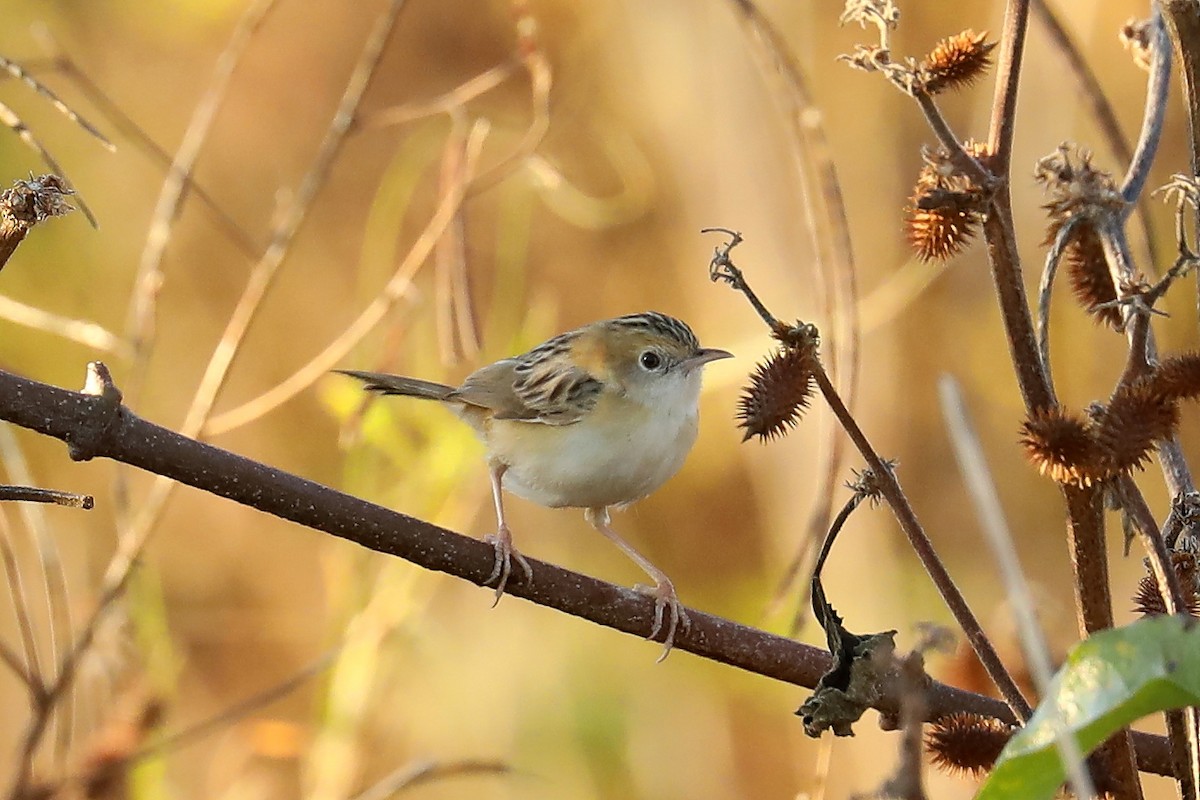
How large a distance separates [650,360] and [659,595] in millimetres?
837

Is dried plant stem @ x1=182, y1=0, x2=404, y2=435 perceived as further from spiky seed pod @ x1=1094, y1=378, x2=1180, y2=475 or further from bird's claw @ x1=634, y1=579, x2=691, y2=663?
spiky seed pod @ x1=1094, y1=378, x2=1180, y2=475

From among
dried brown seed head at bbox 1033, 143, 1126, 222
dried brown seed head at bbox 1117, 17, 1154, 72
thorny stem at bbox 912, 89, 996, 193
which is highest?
dried brown seed head at bbox 1117, 17, 1154, 72

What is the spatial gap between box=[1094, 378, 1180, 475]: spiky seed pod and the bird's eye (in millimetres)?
1954

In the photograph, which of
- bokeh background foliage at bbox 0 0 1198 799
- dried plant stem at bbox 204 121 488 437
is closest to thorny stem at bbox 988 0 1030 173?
dried plant stem at bbox 204 121 488 437

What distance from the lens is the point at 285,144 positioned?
19.5ft

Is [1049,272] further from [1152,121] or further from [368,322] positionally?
[368,322]

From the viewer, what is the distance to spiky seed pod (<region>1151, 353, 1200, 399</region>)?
1.19 meters

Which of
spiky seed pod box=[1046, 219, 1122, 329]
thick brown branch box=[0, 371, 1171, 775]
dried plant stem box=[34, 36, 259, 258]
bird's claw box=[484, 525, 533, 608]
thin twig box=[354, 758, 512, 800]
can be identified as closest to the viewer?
thick brown branch box=[0, 371, 1171, 775]

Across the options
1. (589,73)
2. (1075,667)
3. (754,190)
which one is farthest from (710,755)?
(1075,667)

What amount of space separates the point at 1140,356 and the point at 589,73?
483cm

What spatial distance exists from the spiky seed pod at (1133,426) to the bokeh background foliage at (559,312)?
3.35 metres

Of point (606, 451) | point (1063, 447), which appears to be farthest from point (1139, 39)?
point (606, 451)

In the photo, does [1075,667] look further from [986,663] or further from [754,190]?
[754,190]

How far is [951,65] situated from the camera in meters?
1.30
